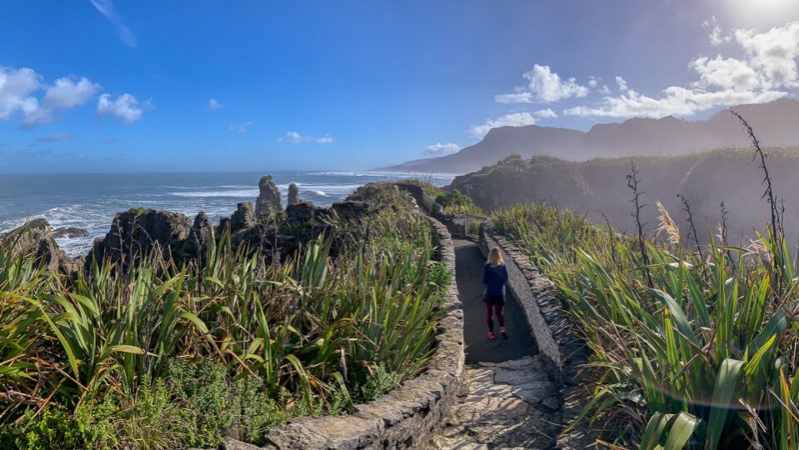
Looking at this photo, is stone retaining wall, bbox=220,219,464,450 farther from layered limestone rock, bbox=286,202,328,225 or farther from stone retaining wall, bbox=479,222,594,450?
layered limestone rock, bbox=286,202,328,225

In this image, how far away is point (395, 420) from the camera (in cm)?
297

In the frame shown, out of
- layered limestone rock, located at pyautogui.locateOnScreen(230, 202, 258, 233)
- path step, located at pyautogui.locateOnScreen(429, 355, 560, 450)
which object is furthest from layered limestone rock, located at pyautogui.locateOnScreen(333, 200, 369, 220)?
path step, located at pyautogui.locateOnScreen(429, 355, 560, 450)

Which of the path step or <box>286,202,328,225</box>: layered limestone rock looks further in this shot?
<box>286,202,328,225</box>: layered limestone rock

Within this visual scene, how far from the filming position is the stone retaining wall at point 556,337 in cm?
346

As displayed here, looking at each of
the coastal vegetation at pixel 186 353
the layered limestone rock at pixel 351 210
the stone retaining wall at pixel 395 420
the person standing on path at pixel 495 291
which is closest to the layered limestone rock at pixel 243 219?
the layered limestone rock at pixel 351 210

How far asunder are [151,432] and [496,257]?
5.35 meters

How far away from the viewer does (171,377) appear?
8.70 ft

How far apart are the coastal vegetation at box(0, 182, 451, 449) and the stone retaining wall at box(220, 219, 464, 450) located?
0.45 ft

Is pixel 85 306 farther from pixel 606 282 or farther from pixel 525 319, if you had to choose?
pixel 525 319

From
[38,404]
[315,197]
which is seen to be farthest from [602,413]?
[315,197]

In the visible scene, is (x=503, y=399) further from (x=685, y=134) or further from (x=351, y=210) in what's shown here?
(x=685, y=134)

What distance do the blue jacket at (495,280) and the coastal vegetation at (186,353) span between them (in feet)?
8.39

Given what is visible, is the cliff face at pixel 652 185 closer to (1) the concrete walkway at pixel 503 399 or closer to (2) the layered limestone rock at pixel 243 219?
(2) the layered limestone rock at pixel 243 219

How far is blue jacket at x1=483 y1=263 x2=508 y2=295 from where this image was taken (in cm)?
669
